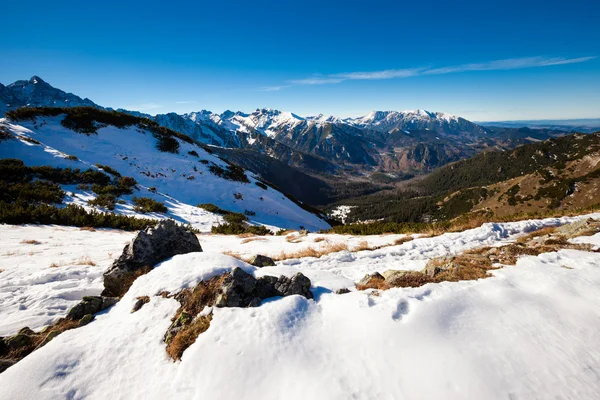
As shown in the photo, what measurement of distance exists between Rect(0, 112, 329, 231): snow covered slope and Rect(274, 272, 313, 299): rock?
51.0ft

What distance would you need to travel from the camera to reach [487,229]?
45.6 feet

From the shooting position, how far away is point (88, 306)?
6844 millimetres

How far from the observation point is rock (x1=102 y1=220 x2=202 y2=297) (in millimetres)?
8258

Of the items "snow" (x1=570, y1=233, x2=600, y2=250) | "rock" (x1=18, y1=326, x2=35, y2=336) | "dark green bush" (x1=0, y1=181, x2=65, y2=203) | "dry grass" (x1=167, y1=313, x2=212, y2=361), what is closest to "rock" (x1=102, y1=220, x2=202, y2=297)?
"rock" (x1=18, y1=326, x2=35, y2=336)

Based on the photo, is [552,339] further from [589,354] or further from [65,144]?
Result: [65,144]

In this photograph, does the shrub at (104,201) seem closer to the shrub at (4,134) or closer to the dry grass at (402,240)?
the shrub at (4,134)

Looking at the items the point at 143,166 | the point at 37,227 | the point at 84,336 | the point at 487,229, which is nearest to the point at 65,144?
the point at 143,166

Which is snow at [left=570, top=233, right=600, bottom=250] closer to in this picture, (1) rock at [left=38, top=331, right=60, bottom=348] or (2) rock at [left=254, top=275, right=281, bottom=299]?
(2) rock at [left=254, top=275, right=281, bottom=299]

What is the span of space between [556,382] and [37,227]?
22.7 m

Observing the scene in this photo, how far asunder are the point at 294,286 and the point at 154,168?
3111cm

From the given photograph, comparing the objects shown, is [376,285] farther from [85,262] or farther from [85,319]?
[85,262]

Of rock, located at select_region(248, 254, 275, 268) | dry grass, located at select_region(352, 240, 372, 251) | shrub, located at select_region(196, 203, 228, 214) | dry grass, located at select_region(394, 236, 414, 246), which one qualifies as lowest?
shrub, located at select_region(196, 203, 228, 214)

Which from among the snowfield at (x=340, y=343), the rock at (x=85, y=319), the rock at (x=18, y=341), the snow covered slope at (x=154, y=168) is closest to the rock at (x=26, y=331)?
the rock at (x=18, y=341)

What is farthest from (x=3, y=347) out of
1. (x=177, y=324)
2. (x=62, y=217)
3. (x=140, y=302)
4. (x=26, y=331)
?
(x=62, y=217)
